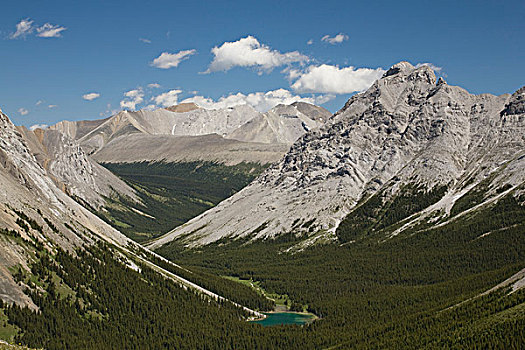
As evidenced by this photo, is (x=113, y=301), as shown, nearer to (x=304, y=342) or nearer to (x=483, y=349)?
(x=304, y=342)

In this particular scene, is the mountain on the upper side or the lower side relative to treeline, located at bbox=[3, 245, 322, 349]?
upper

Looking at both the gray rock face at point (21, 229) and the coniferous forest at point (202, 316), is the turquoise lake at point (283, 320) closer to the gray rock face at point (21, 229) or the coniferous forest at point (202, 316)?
the coniferous forest at point (202, 316)

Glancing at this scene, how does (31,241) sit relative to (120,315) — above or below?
above

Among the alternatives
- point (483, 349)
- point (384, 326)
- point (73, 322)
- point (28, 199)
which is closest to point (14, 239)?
point (73, 322)

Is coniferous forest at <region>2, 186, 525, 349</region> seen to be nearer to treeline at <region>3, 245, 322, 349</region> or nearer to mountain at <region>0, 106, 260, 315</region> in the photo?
treeline at <region>3, 245, 322, 349</region>

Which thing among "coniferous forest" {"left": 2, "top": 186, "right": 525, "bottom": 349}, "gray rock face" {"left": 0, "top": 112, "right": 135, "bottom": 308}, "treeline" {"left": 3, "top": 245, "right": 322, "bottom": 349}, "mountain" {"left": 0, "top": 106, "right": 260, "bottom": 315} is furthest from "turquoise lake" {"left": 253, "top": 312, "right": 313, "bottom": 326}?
"gray rock face" {"left": 0, "top": 112, "right": 135, "bottom": 308}

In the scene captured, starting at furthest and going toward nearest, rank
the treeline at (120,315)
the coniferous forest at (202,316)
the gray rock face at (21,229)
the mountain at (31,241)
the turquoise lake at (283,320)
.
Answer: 1. the turquoise lake at (283,320)
2. the mountain at (31,241)
3. the treeline at (120,315)
4. the gray rock face at (21,229)
5. the coniferous forest at (202,316)

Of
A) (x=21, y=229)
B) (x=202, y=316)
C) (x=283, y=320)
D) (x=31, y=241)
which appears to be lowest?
(x=283, y=320)

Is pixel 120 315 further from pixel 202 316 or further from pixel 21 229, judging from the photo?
pixel 21 229

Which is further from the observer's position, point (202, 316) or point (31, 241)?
point (202, 316)

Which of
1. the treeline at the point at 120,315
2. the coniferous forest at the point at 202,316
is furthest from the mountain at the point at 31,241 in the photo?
the treeline at the point at 120,315

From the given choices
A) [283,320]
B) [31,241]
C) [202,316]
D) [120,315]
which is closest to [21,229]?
[31,241]
